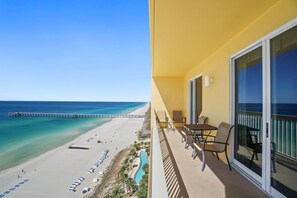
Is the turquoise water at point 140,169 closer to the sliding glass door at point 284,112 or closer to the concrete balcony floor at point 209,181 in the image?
the concrete balcony floor at point 209,181

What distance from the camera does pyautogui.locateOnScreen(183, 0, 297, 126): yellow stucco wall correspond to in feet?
6.78

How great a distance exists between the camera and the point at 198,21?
8.78ft

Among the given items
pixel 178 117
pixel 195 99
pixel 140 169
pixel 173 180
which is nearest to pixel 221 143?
pixel 173 180

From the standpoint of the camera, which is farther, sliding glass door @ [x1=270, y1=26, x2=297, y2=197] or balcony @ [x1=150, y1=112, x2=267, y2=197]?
balcony @ [x1=150, y1=112, x2=267, y2=197]

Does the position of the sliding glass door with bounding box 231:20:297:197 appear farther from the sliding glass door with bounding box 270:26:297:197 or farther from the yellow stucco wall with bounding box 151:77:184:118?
the yellow stucco wall with bounding box 151:77:184:118

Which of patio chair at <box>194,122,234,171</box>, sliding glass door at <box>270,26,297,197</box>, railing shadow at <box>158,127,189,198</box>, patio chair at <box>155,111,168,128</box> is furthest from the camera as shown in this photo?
patio chair at <box>155,111,168,128</box>

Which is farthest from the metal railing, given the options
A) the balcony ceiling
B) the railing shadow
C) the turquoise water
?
the turquoise water

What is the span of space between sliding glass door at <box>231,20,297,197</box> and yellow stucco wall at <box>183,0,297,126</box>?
15cm

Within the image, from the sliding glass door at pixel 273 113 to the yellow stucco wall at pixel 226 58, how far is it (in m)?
0.15

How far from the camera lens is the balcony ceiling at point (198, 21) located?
2.16 metres

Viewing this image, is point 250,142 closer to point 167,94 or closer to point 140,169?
point 167,94

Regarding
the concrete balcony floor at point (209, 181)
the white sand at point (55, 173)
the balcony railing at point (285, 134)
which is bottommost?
the white sand at point (55, 173)

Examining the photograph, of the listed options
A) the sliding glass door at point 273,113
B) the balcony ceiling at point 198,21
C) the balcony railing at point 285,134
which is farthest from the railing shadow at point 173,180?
the balcony ceiling at point 198,21

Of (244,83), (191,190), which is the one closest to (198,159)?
(191,190)
